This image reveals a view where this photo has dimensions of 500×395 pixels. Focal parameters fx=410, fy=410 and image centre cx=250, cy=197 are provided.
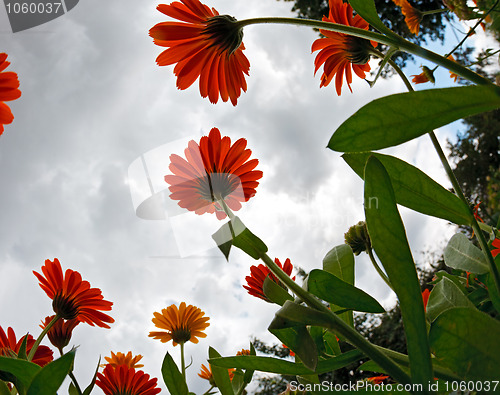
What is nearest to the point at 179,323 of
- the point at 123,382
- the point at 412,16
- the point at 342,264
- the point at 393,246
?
the point at 123,382

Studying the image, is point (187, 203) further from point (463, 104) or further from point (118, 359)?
point (118, 359)

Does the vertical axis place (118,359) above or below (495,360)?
above

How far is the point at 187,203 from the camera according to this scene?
0.90 ft

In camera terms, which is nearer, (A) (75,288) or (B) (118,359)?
(A) (75,288)

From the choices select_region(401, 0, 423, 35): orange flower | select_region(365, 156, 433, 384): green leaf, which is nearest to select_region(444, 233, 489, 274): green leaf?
select_region(365, 156, 433, 384): green leaf

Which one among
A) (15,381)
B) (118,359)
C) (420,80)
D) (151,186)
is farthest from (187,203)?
(420,80)

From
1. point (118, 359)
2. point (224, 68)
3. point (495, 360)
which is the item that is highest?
point (224, 68)

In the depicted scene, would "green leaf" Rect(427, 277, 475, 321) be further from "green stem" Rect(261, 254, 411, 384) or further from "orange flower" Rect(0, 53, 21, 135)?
"orange flower" Rect(0, 53, 21, 135)

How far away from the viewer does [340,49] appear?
369 mm

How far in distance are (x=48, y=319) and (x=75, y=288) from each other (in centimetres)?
5

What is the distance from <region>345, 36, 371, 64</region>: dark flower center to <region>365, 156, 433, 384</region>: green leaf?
0.23 metres

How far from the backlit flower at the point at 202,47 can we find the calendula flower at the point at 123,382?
0.25m

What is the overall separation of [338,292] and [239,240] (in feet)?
0.20

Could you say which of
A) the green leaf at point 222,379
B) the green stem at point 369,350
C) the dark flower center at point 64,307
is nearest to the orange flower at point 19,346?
the dark flower center at point 64,307
